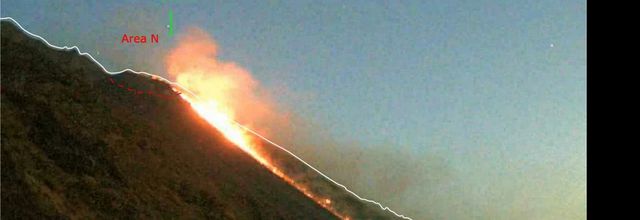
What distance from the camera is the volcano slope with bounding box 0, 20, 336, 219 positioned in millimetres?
13242

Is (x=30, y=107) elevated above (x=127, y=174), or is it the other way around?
(x=30, y=107)

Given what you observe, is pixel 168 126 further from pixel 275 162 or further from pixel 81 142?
pixel 81 142

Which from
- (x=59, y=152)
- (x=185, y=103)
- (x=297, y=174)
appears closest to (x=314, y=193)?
(x=297, y=174)

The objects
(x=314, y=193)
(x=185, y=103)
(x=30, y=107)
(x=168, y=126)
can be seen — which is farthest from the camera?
(x=314, y=193)

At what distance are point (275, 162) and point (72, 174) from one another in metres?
16.3

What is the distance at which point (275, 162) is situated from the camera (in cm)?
Answer: 2997

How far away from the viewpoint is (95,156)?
15711mm

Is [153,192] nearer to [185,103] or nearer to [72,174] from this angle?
[72,174]

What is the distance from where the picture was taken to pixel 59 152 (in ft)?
48.5

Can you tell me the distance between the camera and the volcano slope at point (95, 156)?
13242 mm

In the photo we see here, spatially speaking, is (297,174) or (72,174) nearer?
(72,174)

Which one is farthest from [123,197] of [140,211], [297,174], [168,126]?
[297,174]
